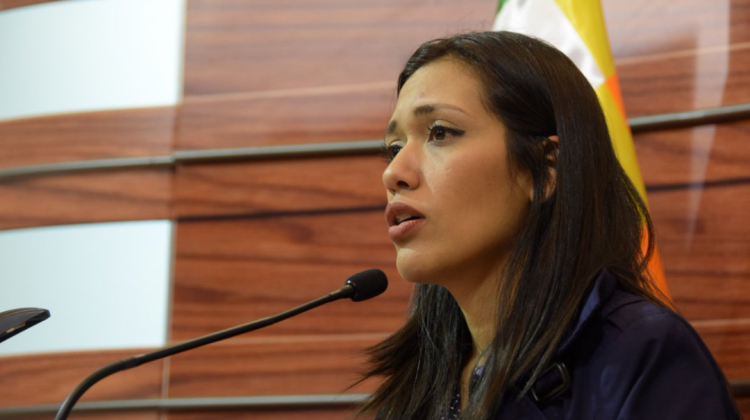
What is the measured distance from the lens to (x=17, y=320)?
100 centimetres

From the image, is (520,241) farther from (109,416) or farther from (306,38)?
(109,416)

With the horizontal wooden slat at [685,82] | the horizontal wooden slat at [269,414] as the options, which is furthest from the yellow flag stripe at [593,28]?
the horizontal wooden slat at [269,414]

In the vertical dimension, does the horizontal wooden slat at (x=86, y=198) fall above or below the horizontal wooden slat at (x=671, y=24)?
below

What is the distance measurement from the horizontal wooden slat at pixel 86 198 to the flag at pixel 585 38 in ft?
2.61

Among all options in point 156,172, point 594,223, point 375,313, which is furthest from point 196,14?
point 594,223

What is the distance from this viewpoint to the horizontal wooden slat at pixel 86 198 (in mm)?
1958

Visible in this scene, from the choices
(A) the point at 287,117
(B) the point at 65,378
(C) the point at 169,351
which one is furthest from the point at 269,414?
(C) the point at 169,351

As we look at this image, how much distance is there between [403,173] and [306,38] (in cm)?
90

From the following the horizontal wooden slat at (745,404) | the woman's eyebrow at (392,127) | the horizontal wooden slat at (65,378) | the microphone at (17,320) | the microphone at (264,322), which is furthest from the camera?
the horizontal wooden slat at (65,378)

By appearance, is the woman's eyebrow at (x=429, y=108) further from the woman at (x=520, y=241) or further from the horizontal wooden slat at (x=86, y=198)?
the horizontal wooden slat at (x=86, y=198)

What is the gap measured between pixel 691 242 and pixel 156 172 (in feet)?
3.51

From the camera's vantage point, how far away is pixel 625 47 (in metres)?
1.69

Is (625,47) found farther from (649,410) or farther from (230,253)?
(649,410)

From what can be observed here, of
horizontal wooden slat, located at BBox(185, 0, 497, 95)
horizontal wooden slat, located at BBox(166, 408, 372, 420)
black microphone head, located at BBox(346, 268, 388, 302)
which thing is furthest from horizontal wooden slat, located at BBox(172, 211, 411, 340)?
black microphone head, located at BBox(346, 268, 388, 302)
